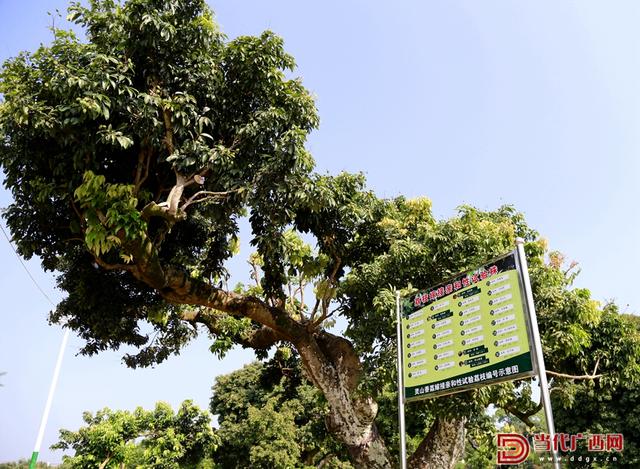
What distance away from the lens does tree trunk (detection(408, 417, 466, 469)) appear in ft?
29.1

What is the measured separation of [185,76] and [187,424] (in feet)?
52.0

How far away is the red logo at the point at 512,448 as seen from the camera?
4672 millimetres

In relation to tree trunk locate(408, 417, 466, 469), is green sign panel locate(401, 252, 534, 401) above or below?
above

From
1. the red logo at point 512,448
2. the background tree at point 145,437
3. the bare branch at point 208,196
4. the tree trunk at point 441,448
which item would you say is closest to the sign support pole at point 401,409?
the red logo at point 512,448

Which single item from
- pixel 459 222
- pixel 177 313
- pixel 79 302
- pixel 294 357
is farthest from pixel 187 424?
pixel 459 222

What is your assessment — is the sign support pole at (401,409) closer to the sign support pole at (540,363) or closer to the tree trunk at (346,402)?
the sign support pole at (540,363)

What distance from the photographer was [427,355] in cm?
565

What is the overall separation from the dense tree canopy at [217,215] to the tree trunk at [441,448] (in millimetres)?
36

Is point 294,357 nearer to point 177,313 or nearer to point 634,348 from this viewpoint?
point 177,313

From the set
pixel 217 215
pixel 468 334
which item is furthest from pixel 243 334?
pixel 468 334

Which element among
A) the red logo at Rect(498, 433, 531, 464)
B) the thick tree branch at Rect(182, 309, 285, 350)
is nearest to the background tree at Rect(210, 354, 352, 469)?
the thick tree branch at Rect(182, 309, 285, 350)

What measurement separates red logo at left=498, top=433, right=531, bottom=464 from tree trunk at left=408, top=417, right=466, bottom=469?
4.10 m

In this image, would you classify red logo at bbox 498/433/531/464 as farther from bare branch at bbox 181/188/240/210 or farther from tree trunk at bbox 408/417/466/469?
bare branch at bbox 181/188/240/210

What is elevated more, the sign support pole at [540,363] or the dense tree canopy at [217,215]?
the dense tree canopy at [217,215]
